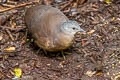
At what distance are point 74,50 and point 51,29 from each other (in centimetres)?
68

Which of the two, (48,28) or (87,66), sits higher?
(48,28)

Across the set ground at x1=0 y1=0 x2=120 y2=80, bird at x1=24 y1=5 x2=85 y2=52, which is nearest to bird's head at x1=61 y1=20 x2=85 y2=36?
bird at x1=24 y1=5 x2=85 y2=52

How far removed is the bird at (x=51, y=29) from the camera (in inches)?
199

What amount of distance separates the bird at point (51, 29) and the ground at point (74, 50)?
12.6 inches

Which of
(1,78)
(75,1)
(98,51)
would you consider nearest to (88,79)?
(98,51)

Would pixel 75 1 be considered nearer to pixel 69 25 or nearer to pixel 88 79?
pixel 69 25

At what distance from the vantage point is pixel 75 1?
6.73 meters

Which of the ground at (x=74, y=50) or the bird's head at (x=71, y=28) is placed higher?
the bird's head at (x=71, y=28)

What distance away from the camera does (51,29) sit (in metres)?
5.14

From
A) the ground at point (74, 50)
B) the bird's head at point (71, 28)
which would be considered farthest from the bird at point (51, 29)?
the ground at point (74, 50)

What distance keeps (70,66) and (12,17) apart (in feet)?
6.11

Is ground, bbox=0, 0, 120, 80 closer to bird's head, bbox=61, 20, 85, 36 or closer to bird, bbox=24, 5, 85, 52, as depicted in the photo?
bird, bbox=24, 5, 85, 52

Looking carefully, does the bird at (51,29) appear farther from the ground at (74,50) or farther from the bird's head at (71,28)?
the ground at (74,50)

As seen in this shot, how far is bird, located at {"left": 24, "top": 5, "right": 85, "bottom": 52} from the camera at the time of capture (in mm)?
5066
